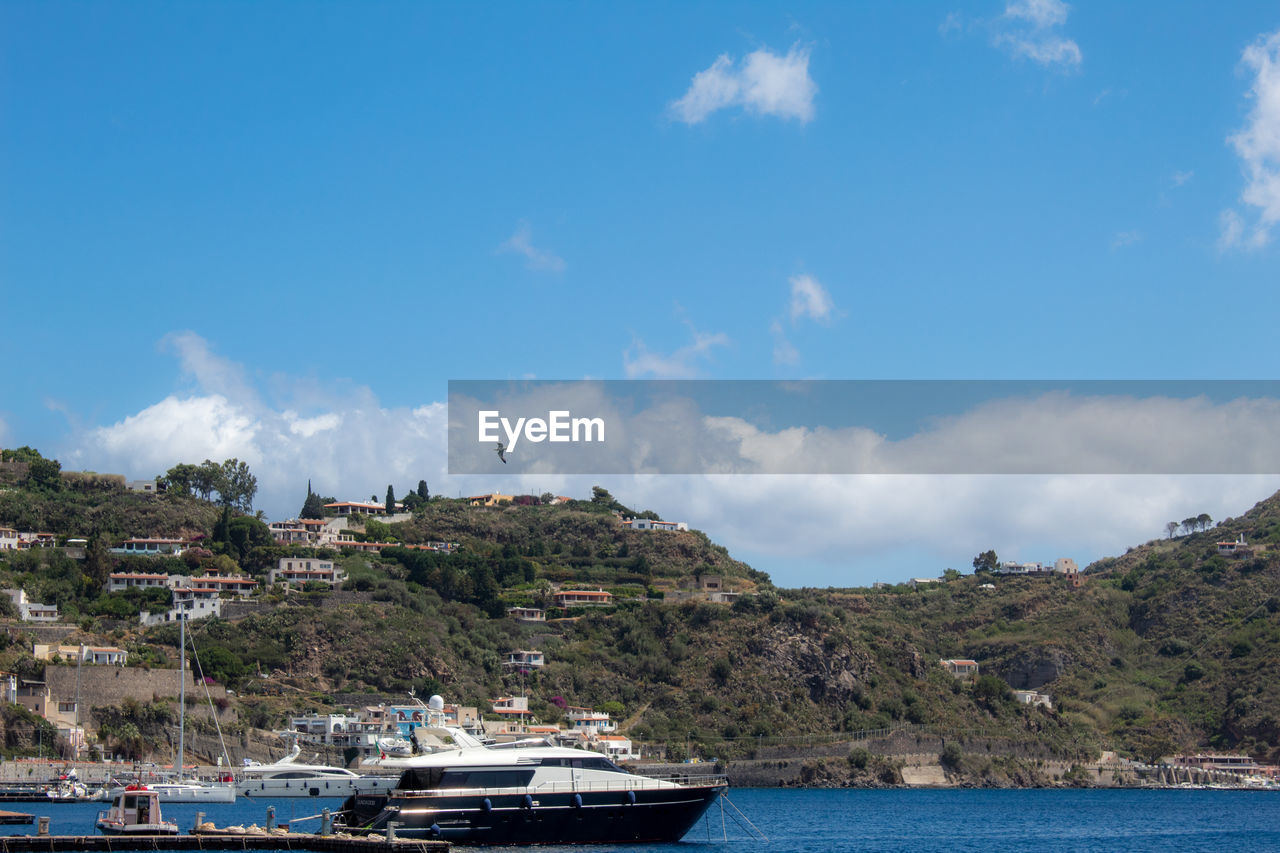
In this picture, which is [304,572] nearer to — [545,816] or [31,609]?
[31,609]

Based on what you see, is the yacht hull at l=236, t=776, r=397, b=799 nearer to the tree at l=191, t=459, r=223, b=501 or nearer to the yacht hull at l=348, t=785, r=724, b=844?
the yacht hull at l=348, t=785, r=724, b=844

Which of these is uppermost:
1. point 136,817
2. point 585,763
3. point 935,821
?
point 585,763

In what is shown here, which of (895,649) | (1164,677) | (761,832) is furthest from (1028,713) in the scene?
(761,832)

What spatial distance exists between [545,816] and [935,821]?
2915 cm

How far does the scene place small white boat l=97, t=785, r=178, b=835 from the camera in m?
37.3

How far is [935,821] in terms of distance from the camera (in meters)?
62.8

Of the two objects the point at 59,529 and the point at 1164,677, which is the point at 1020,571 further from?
the point at 59,529

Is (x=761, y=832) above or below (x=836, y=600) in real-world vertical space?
below

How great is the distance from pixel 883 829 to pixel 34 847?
3370 cm

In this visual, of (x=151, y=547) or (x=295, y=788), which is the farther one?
(x=151, y=547)

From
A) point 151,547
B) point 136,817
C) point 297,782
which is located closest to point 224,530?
point 151,547

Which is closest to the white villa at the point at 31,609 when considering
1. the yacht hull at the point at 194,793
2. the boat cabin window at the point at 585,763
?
the yacht hull at the point at 194,793

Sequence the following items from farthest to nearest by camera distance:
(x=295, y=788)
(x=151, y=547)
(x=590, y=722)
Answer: (x=151, y=547), (x=590, y=722), (x=295, y=788)

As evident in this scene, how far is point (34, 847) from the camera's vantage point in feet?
115
